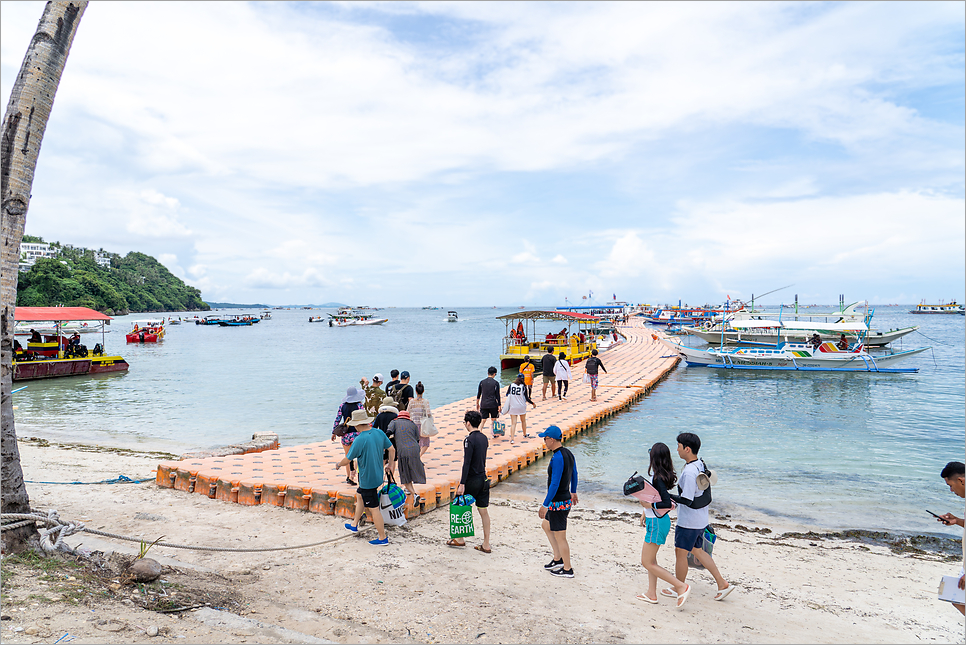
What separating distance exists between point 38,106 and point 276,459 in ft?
21.6

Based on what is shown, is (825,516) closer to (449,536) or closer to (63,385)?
(449,536)

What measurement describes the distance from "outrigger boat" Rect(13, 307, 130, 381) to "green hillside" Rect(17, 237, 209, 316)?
30.9 meters

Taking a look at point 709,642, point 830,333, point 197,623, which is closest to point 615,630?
point 709,642

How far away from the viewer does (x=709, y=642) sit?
4254 mm

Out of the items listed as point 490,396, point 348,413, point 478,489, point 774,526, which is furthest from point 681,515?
point 490,396

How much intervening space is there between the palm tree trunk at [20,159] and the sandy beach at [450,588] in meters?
0.89

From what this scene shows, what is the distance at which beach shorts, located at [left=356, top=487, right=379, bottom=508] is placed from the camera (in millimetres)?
6102

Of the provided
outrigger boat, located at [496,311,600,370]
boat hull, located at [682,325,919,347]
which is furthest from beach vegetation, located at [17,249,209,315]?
boat hull, located at [682,325,919,347]

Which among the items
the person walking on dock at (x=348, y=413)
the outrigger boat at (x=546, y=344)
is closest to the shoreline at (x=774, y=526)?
the person walking on dock at (x=348, y=413)

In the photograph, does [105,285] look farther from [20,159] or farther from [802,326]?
[20,159]

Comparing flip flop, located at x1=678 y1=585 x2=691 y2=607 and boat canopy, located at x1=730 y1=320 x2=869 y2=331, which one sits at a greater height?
boat canopy, located at x1=730 y1=320 x2=869 y2=331

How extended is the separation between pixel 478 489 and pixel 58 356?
107 ft

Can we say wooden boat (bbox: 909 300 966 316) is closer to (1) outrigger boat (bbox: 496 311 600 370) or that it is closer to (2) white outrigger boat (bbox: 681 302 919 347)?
(2) white outrigger boat (bbox: 681 302 919 347)

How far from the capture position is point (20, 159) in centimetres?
453
